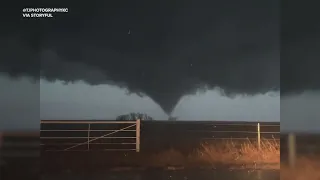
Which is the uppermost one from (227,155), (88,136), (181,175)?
(88,136)

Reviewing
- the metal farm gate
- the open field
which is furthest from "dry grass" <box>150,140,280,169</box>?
the metal farm gate

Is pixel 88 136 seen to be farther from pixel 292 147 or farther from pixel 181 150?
pixel 292 147

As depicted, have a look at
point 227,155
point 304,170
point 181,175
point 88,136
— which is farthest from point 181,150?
point 304,170

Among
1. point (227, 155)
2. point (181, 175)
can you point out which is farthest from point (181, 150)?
point (227, 155)

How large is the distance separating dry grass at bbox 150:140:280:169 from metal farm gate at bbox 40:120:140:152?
0.19m

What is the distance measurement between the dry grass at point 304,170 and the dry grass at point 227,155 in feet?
0.22

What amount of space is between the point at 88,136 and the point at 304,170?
1223mm

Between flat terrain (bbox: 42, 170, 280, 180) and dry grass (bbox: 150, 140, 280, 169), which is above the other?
dry grass (bbox: 150, 140, 280, 169)

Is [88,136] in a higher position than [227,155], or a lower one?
higher

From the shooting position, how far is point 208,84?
1.88 metres

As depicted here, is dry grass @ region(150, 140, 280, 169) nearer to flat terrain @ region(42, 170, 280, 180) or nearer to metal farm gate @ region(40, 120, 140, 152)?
flat terrain @ region(42, 170, 280, 180)

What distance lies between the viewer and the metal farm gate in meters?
1.87

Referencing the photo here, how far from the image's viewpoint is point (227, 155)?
1.88 metres

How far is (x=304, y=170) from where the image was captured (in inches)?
74.0
